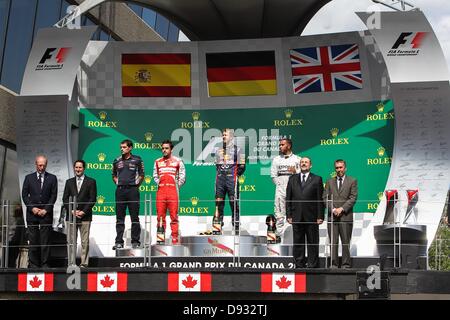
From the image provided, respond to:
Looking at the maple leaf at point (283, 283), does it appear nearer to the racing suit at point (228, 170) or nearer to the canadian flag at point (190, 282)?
the canadian flag at point (190, 282)

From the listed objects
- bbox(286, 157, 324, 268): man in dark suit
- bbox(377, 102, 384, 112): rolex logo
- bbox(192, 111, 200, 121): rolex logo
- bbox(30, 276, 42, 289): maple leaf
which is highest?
bbox(377, 102, 384, 112): rolex logo

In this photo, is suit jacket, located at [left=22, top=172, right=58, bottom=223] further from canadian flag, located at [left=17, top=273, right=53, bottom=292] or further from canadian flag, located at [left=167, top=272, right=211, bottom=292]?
canadian flag, located at [left=167, top=272, right=211, bottom=292]

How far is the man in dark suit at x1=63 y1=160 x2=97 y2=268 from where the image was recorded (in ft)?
38.0

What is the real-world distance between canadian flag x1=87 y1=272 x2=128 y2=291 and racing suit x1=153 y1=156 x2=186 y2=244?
1.60 m

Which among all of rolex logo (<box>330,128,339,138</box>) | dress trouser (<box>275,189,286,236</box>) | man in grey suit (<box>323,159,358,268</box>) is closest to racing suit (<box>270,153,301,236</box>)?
dress trouser (<box>275,189,286,236</box>)

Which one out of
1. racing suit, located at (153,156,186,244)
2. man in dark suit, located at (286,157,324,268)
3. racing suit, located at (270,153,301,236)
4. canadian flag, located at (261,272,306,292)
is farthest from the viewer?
racing suit, located at (270,153,301,236)

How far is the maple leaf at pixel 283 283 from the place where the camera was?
1045 cm

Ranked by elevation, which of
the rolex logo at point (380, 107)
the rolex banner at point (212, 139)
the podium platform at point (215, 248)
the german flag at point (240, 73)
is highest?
the german flag at point (240, 73)

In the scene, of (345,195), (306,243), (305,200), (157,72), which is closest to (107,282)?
(306,243)

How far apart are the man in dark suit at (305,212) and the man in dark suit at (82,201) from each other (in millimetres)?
2505

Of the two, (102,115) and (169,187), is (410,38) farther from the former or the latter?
(102,115)

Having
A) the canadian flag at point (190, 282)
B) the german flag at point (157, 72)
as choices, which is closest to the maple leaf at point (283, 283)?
the canadian flag at point (190, 282)

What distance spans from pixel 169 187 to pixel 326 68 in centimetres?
348

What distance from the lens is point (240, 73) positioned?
14508 mm
